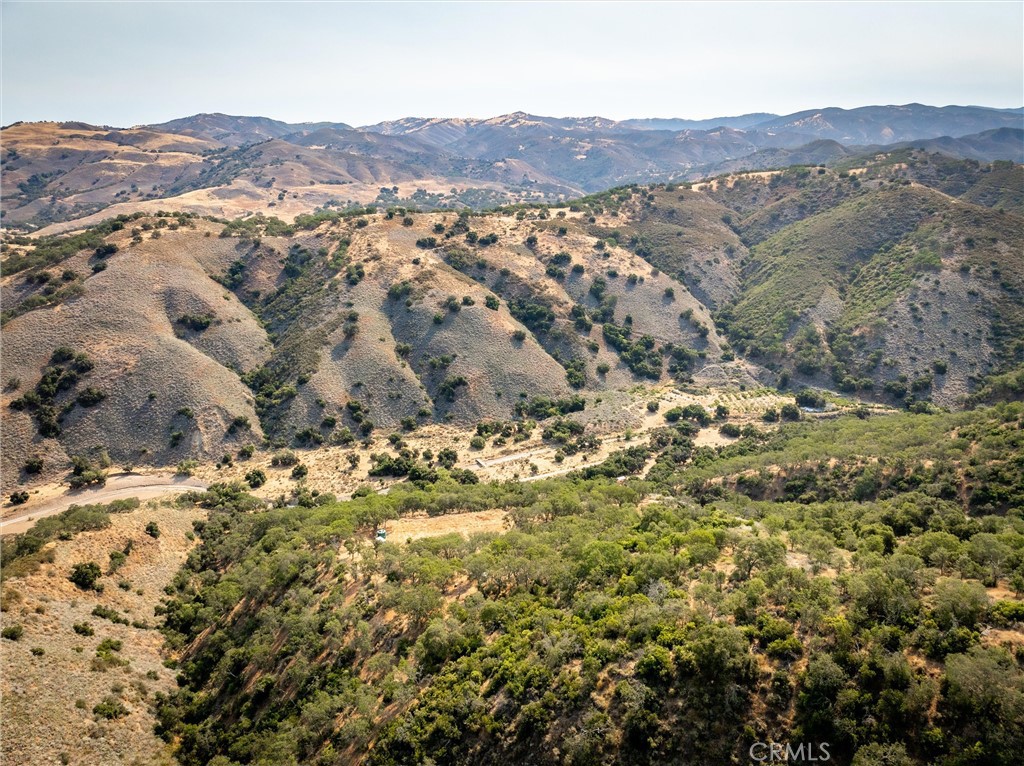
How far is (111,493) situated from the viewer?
64.9 metres

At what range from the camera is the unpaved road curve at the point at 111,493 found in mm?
58431

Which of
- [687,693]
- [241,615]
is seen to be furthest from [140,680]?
[687,693]

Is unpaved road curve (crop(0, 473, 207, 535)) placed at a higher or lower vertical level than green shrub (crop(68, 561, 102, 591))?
lower

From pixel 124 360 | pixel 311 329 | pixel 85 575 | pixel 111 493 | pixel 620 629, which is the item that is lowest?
pixel 111 493

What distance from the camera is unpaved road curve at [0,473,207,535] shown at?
192ft

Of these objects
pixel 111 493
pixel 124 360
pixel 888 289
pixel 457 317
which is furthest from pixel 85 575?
pixel 888 289

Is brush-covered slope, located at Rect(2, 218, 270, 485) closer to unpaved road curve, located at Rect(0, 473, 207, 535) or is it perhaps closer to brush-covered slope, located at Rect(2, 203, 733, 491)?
brush-covered slope, located at Rect(2, 203, 733, 491)

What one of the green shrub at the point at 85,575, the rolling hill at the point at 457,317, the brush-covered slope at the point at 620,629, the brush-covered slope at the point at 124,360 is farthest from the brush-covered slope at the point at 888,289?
the green shrub at the point at 85,575

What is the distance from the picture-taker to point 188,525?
55.5 meters

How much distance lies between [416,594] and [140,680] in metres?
21.3

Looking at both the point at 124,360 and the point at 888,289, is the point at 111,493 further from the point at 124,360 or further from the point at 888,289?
the point at 888,289

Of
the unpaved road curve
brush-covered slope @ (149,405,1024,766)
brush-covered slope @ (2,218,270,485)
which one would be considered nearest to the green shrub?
brush-covered slope @ (149,405,1024,766)

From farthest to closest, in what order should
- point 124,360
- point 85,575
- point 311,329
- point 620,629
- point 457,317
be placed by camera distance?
point 457,317 < point 311,329 < point 124,360 < point 85,575 < point 620,629

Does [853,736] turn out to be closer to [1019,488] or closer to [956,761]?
[956,761]
